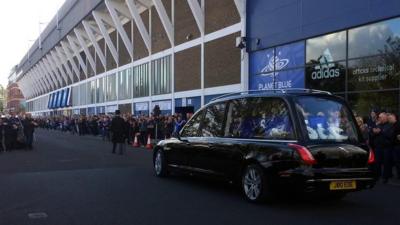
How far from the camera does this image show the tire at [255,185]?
8.12 metres

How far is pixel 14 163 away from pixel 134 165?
3706 millimetres

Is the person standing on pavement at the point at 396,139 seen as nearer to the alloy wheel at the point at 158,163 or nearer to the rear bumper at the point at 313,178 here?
the rear bumper at the point at 313,178

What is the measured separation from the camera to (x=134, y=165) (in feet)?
48.0

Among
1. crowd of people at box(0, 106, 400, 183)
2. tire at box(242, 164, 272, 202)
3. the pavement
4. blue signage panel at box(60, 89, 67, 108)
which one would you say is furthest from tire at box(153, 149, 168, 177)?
blue signage panel at box(60, 89, 67, 108)

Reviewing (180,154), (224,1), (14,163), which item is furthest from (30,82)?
(180,154)

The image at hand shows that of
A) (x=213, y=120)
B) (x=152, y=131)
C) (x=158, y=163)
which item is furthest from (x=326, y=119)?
(x=152, y=131)

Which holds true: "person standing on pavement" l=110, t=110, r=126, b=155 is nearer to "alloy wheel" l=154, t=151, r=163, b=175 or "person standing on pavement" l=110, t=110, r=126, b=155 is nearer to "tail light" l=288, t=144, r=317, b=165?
"alloy wheel" l=154, t=151, r=163, b=175

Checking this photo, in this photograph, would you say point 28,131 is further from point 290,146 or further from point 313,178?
point 313,178

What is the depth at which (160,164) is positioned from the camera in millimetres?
11562

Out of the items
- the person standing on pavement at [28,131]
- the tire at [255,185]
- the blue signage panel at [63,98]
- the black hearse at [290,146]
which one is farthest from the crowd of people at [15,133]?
the blue signage panel at [63,98]

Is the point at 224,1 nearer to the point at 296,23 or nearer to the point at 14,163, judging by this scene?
the point at 296,23

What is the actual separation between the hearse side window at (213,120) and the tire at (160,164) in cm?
168

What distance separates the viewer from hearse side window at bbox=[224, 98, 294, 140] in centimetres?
820

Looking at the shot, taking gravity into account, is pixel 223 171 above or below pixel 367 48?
below
